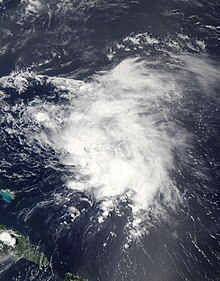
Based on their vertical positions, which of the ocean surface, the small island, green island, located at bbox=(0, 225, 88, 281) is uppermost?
the ocean surface

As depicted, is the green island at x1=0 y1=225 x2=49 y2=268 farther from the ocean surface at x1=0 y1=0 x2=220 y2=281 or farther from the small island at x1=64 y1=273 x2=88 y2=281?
the small island at x1=64 y1=273 x2=88 y2=281

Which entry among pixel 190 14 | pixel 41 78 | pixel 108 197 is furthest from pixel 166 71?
pixel 108 197

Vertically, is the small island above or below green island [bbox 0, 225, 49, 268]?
below

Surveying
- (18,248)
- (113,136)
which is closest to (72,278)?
(18,248)

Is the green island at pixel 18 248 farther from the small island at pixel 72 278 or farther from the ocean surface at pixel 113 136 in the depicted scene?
the small island at pixel 72 278

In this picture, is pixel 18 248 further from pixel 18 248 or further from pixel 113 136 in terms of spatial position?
pixel 113 136

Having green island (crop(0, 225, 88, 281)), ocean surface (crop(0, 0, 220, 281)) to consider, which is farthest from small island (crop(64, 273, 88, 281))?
ocean surface (crop(0, 0, 220, 281))

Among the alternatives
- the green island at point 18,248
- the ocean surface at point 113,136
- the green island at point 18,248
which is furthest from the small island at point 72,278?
the green island at point 18,248

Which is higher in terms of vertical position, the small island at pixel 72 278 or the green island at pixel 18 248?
the green island at pixel 18 248

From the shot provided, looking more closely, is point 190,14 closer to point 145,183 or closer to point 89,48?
point 89,48
